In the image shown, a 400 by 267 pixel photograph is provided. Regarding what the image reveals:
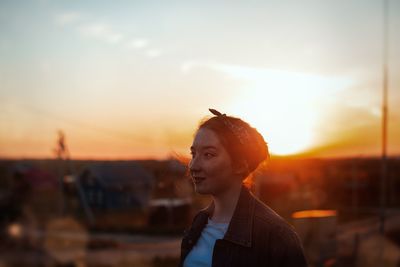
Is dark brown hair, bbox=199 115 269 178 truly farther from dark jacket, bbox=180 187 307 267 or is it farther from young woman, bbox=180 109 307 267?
dark jacket, bbox=180 187 307 267

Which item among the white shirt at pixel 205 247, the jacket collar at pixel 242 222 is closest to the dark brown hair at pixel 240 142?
the jacket collar at pixel 242 222

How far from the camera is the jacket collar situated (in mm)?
2445

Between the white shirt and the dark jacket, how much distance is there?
0.12ft

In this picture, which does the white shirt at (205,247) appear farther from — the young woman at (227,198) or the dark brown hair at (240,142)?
the dark brown hair at (240,142)

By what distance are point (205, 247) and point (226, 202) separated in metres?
0.23

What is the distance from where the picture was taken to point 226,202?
8.73 ft

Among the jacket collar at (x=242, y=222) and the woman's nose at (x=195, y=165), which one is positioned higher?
the woman's nose at (x=195, y=165)

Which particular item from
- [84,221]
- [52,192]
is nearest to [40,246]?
[84,221]

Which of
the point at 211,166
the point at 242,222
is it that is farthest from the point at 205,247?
the point at 211,166

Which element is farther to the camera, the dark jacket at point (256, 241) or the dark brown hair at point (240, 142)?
the dark brown hair at point (240, 142)

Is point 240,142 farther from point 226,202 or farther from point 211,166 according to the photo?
point 226,202

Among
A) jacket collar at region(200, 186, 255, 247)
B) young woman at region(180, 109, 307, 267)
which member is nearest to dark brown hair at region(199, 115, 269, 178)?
young woman at region(180, 109, 307, 267)

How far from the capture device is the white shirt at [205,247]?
2.55m

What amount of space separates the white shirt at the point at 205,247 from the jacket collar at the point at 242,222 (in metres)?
0.06
